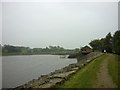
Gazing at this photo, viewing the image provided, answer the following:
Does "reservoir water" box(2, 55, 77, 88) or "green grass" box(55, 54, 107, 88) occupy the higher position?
"green grass" box(55, 54, 107, 88)

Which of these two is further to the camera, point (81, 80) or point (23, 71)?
point (23, 71)

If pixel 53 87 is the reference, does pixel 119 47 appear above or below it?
above

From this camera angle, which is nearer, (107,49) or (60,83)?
(60,83)

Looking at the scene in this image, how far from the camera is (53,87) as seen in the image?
10250mm

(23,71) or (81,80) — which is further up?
(81,80)

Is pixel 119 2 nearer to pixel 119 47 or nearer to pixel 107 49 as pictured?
pixel 119 47

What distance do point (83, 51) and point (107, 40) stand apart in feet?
107

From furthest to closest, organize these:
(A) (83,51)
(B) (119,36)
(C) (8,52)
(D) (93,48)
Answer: (C) (8,52)
(D) (93,48)
(A) (83,51)
(B) (119,36)

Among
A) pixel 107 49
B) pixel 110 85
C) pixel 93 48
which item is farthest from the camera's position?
pixel 93 48

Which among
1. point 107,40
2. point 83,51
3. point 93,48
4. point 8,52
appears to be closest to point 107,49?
point 107,40

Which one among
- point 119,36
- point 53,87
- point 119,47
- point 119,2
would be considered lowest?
point 53,87

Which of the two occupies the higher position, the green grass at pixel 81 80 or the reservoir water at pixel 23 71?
the green grass at pixel 81 80

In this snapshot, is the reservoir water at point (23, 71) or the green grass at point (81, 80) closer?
the green grass at point (81, 80)

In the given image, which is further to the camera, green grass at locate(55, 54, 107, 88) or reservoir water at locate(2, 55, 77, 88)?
reservoir water at locate(2, 55, 77, 88)
